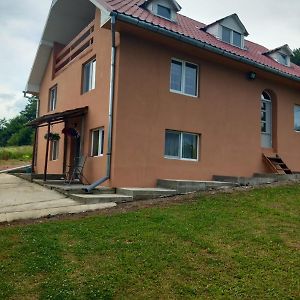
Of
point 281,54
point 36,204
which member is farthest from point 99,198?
point 281,54

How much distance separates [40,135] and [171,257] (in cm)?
1625

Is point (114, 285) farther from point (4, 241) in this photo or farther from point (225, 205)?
point (225, 205)

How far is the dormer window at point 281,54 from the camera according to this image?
1884 centimetres

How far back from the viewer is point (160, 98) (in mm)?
13031

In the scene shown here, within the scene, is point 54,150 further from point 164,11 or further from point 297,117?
point 297,117

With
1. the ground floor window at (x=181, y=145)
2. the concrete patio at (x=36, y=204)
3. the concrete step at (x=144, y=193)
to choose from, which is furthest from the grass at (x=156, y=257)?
the ground floor window at (x=181, y=145)

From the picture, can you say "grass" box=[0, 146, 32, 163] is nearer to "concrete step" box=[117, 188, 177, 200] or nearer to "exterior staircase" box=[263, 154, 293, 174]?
"exterior staircase" box=[263, 154, 293, 174]

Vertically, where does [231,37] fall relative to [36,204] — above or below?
above

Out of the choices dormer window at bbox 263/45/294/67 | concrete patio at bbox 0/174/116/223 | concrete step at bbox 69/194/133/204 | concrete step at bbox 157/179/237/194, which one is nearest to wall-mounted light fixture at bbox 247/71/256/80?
dormer window at bbox 263/45/294/67

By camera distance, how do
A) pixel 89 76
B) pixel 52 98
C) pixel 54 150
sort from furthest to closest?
pixel 52 98
pixel 54 150
pixel 89 76

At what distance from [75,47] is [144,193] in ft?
29.0

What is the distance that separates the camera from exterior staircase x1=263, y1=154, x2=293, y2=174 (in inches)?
617

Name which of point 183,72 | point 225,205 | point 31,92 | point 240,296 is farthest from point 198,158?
point 31,92

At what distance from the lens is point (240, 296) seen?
15.6 ft
